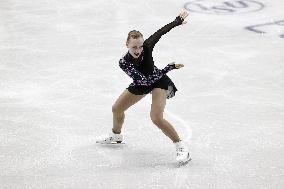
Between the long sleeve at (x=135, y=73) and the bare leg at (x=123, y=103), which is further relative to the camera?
the bare leg at (x=123, y=103)

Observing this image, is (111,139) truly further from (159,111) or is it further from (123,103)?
(159,111)

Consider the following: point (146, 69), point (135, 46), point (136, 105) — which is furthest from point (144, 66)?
point (136, 105)

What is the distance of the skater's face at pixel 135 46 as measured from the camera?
13.1ft

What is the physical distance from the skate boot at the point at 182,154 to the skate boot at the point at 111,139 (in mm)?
653

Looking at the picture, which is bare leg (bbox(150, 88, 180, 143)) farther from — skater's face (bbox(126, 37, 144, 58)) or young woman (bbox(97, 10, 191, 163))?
skater's face (bbox(126, 37, 144, 58))

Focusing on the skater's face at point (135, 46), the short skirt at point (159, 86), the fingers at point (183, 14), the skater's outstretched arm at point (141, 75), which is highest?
the fingers at point (183, 14)

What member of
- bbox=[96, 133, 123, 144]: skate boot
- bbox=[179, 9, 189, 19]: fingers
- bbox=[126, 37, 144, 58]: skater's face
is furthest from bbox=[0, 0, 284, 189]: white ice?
bbox=[179, 9, 189, 19]: fingers

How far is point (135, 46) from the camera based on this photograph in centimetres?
402

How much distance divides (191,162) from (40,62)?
12.5 feet

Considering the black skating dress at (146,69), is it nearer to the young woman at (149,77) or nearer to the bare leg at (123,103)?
the young woman at (149,77)

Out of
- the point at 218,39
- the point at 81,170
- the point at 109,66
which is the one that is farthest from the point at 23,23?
the point at 81,170

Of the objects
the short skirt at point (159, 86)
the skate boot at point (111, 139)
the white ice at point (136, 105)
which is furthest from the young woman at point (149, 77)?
the skate boot at point (111, 139)

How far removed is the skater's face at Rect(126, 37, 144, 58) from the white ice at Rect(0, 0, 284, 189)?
100cm

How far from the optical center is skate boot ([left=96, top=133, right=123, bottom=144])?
15.3ft
